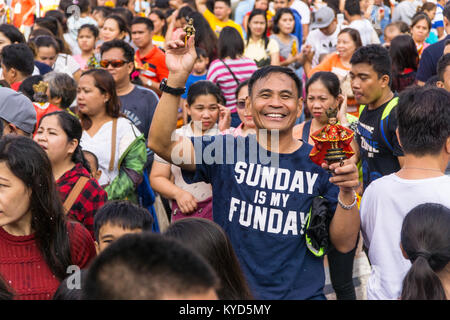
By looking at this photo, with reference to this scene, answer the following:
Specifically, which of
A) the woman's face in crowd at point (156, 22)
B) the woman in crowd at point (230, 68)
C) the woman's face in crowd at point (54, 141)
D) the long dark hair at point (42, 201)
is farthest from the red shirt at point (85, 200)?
the woman's face in crowd at point (156, 22)

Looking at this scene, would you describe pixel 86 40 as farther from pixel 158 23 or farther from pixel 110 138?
pixel 110 138

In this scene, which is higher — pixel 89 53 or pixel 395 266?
pixel 89 53

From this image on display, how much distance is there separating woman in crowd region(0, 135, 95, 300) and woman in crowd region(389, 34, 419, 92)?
220 inches

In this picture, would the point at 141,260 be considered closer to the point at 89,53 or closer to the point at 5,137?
the point at 5,137

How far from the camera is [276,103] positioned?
326 cm

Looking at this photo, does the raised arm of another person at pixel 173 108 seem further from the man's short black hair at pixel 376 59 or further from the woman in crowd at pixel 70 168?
the man's short black hair at pixel 376 59

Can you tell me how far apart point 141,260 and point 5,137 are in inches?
77.4

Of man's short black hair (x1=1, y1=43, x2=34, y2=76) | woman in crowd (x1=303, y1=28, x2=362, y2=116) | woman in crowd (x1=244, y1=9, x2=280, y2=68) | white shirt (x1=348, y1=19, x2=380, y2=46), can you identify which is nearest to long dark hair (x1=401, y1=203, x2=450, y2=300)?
man's short black hair (x1=1, y1=43, x2=34, y2=76)

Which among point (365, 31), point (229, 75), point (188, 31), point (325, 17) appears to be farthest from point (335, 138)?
point (325, 17)

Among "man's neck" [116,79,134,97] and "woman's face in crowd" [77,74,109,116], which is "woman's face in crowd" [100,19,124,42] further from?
"woman's face in crowd" [77,74,109,116]

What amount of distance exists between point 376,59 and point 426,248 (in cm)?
274

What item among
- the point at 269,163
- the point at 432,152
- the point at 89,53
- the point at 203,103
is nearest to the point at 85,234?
the point at 269,163

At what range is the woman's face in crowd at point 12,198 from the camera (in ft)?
9.53

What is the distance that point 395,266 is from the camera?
9.68 feet
